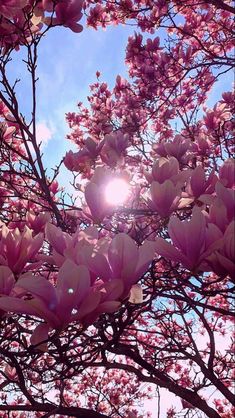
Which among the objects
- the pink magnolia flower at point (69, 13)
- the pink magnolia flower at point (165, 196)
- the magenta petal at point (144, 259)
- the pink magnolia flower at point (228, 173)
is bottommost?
the magenta petal at point (144, 259)

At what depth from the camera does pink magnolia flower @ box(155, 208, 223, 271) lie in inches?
38.5

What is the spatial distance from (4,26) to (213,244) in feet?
6.46

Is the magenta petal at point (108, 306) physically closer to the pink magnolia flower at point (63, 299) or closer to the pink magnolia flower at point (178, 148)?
the pink magnolia flower at point (63, 299)

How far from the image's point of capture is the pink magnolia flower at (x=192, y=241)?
98 cm

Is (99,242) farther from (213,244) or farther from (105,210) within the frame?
(105,210)

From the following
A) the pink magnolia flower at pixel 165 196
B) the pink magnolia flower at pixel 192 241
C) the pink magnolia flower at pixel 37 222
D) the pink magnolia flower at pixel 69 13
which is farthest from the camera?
the pink magnolia flower at pixel 69 13

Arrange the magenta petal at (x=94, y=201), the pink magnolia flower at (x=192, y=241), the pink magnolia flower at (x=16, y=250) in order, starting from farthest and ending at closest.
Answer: the magenta petal at (x=94, y=201)
the pink magnolia flower at (x=16, y=250)
the pink magnolia flower at (x=192, y=241)

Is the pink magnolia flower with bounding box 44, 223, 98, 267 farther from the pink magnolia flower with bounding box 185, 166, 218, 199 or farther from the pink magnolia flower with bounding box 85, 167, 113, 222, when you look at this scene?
the pink magnolia flower with bounding box 185, 166, 218, 199

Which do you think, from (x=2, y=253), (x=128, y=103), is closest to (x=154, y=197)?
(x=2, y=253)

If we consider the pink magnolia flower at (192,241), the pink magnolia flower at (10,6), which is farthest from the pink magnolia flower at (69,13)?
the pink magnolia flower at (192,241)

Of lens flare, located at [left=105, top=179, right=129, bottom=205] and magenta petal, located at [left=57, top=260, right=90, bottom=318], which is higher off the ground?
lens flare, located at [left=105, top=179, right=129, bottom=205]

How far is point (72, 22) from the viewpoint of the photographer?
240 centimetres

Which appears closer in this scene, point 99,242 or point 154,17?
point 99,242

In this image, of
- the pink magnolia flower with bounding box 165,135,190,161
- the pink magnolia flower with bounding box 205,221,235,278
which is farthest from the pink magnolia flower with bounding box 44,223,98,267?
the pink magnolia flower with bounding box 165,135,190,161
